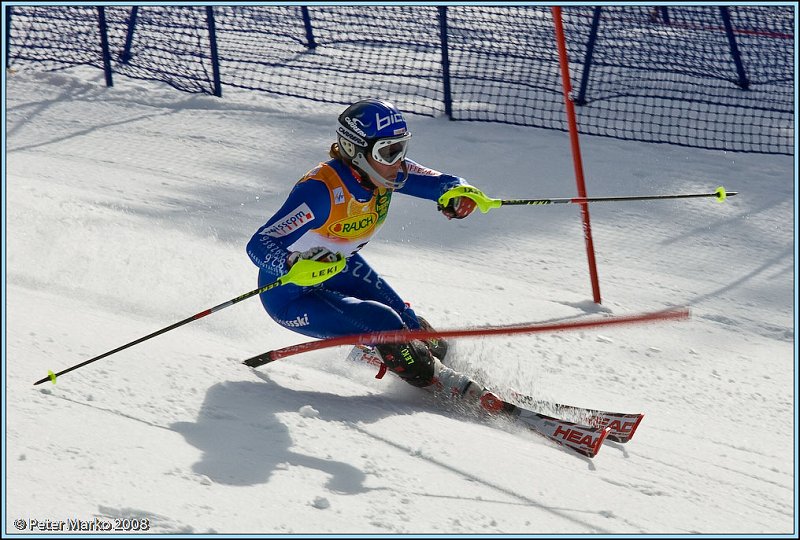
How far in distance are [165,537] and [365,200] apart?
2.22m

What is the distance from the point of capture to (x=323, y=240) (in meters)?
4.56

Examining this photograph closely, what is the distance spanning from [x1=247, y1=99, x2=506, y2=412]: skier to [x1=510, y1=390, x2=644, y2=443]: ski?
27 cm

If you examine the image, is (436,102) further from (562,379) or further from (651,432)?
(651,432)

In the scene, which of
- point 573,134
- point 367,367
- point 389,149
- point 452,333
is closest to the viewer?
point 452,333

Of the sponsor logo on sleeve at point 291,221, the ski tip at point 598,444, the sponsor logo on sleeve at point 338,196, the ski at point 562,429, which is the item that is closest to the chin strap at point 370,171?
the sponsor logo on sleeve at point 338,196

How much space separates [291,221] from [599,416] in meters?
1.82

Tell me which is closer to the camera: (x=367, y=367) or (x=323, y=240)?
(x=323, y=240)

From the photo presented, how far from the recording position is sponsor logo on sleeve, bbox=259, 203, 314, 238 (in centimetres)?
440

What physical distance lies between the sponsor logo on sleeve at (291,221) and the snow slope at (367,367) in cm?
74

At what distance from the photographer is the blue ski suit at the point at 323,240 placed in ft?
14.4

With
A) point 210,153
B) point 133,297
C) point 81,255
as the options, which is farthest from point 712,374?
point 210,153
